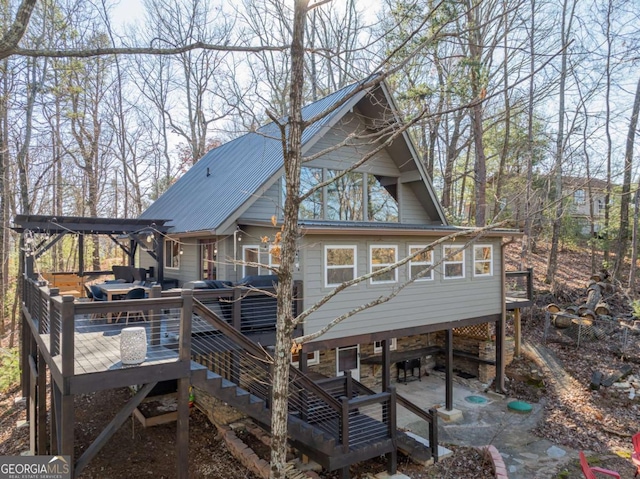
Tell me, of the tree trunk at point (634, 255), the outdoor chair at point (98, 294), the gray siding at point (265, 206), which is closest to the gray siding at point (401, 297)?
the gray siding at point (265, 206)

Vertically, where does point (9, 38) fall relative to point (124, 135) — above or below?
below

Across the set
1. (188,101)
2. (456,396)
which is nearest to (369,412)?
(456,396)

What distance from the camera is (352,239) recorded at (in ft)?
30.5

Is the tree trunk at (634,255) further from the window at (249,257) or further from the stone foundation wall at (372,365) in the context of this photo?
the window at (249,257)

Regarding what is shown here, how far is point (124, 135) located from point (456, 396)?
23.2m

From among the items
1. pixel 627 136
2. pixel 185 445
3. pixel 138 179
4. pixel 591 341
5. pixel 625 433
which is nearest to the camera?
pixel 185 445

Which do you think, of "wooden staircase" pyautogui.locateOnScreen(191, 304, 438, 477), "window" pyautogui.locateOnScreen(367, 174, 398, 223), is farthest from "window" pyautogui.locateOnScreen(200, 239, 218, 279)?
"window" pyautogui.locateOnScreen(367, 174, 398, 223)

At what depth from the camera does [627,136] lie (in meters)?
19.8

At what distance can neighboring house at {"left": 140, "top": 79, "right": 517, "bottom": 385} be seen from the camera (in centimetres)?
909

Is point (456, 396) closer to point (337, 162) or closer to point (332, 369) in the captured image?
point (332, 369)

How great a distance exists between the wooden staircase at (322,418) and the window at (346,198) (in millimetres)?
4925

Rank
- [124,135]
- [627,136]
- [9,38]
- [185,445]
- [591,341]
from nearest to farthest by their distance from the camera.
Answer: [185,445]
[9,38]
[591,341]
[627,136]
[124,135]

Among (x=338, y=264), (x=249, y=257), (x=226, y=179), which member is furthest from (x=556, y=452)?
(x=226, y=179)

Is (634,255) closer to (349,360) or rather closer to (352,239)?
(349,360)
